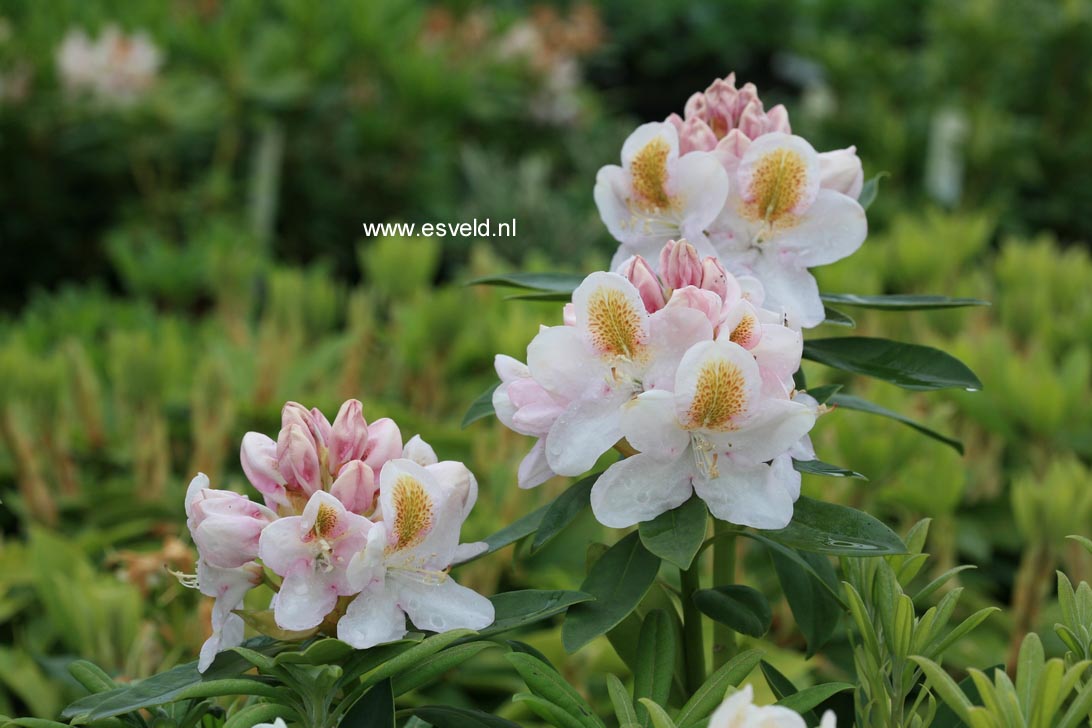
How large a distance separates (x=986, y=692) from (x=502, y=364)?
15.0 inches

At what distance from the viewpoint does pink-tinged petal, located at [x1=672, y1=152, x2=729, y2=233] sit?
961 mm

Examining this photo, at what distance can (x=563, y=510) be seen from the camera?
87 cm

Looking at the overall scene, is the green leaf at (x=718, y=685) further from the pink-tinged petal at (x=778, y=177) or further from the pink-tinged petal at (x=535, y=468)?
the pink-tinged petal at (x=778, y=177)

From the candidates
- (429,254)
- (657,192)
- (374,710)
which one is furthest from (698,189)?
(429,254)

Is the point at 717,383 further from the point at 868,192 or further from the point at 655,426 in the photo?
the point at 868,192

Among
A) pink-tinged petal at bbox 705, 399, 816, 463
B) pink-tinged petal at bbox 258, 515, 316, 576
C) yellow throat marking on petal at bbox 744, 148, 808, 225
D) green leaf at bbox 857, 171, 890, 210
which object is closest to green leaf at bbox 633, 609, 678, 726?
pink-tinged petal at bbox 705, 399, 816, 463

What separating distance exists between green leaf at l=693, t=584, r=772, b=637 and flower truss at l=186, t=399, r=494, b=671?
171 millimetres

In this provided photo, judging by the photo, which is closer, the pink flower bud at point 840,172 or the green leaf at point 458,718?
the green leaf at point 458,718

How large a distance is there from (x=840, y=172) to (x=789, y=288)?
4.2 inches

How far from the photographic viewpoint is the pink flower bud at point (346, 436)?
809mm

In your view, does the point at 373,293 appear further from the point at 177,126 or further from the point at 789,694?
the point at 789,694

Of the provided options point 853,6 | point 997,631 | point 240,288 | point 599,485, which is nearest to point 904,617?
point 599,485

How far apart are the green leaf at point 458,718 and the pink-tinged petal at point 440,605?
6 centimetres

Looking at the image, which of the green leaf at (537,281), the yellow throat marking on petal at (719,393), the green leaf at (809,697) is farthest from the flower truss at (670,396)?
the green leaf at (537,281)
